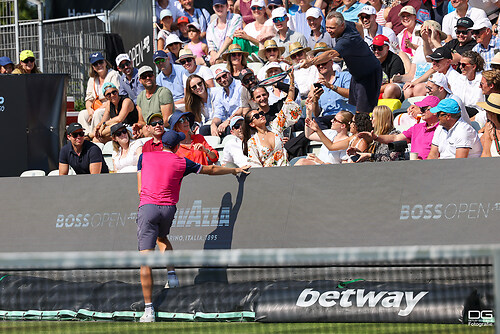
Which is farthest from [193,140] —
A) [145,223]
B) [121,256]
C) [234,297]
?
[121,256]

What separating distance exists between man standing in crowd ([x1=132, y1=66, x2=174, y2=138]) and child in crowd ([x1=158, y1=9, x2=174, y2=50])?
3166 mm

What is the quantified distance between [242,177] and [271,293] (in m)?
1.82

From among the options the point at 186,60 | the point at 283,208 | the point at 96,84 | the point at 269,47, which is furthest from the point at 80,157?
the point at 96,84

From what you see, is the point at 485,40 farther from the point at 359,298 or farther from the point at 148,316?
the point at 148,316

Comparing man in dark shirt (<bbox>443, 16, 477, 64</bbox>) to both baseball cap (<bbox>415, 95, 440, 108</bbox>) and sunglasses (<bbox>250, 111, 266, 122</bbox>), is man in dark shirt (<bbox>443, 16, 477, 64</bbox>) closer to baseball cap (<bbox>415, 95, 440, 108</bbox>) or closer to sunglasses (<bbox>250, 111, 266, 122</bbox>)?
baseball cap (<bbox>415, 95, 440, 108</bbox>)

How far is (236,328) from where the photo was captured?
22.9 ft

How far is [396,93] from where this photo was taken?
36.0 feet

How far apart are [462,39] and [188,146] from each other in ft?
13.1

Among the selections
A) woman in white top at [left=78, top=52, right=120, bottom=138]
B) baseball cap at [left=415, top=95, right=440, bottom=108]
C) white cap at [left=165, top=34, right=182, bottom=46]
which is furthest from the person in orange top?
white cap at [left=165, top=34, right=182, bottom=46]

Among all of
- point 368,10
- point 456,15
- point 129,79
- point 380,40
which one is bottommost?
point 129,79

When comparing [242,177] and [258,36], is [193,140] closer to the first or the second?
[242,177]

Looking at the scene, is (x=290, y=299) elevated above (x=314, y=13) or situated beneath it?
situated beneath

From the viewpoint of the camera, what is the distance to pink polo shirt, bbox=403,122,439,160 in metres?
8.77

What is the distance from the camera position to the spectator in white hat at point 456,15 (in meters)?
11.4
